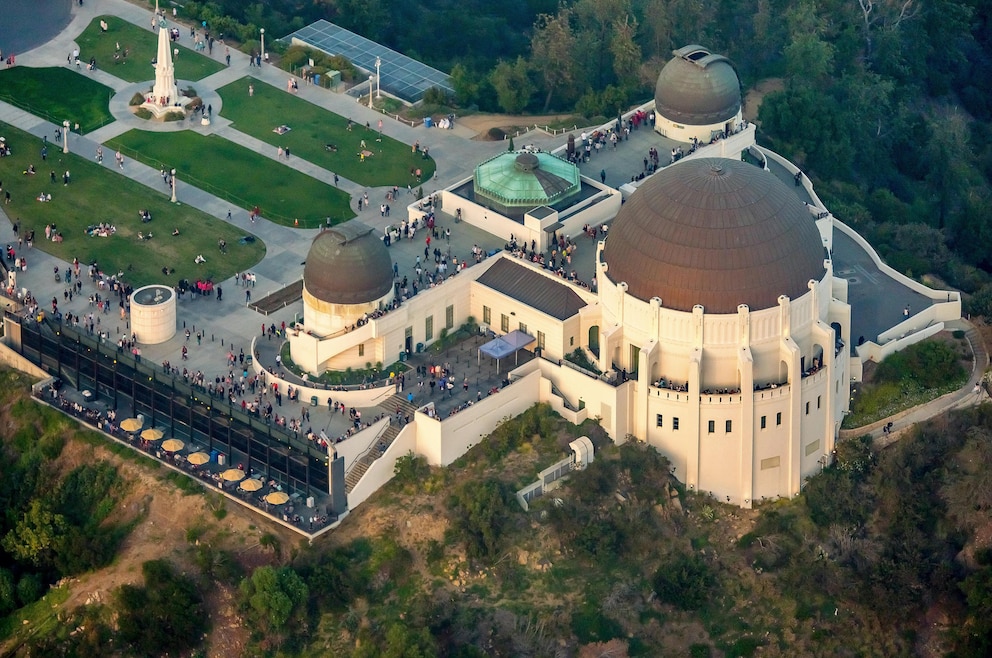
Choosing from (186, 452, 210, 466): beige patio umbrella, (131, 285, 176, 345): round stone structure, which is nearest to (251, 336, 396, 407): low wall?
(186, 452, 210, 466): beige patio umbrella

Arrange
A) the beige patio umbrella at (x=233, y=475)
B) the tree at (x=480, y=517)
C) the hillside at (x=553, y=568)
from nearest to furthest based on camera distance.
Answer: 1. the hillside at (x=553, y=568)
2. the tree at (x=480, y=517)
3. the beige patio umbrella at (x=233, y=475)

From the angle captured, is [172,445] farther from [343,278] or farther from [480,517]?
[480,517]

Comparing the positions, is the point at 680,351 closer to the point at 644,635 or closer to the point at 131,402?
the point at 644,635

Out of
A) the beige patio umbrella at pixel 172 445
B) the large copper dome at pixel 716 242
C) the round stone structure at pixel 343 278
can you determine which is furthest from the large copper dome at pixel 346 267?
the large copper dome at pixel 716 242

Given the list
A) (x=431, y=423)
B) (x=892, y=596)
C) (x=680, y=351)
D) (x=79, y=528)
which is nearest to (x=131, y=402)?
(x=79, y=528)

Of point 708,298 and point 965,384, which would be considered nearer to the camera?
point 708,298

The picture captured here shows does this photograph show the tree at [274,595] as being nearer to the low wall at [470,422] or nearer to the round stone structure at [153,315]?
the low wall at [470,422]

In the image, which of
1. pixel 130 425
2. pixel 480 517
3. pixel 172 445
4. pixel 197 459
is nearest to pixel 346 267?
pixel 197 459
